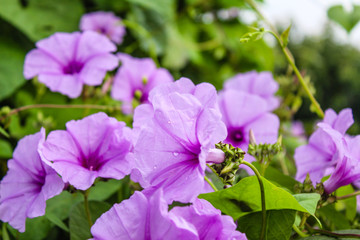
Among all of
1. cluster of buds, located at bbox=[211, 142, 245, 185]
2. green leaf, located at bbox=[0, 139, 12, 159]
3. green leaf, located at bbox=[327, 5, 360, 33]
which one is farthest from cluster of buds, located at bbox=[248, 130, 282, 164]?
green leaf, located at bbox=[327, 5, 360, 33]

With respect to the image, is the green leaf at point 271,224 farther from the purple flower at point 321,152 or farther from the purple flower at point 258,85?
the purple flower at point 258,85

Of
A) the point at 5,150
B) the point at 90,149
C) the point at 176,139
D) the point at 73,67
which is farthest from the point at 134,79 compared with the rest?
the point at 176,139

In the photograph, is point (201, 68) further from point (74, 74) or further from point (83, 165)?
point (83, 165)

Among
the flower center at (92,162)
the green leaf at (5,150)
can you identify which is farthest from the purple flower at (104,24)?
the flower center at (92,162)

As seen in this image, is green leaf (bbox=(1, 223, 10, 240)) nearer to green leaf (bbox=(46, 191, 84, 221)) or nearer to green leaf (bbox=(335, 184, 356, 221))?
green leaf (bbox=(46, 191, 84, 221))

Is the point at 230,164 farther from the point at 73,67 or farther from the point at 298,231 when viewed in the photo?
the point at 73,67

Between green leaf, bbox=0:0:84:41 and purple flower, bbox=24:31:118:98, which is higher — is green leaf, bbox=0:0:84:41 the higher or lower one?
the lower one

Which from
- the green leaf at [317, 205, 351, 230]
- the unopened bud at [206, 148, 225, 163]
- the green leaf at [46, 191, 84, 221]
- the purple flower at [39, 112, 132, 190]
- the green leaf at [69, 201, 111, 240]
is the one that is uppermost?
the unopened bud at [206, 148, 225, 163]
